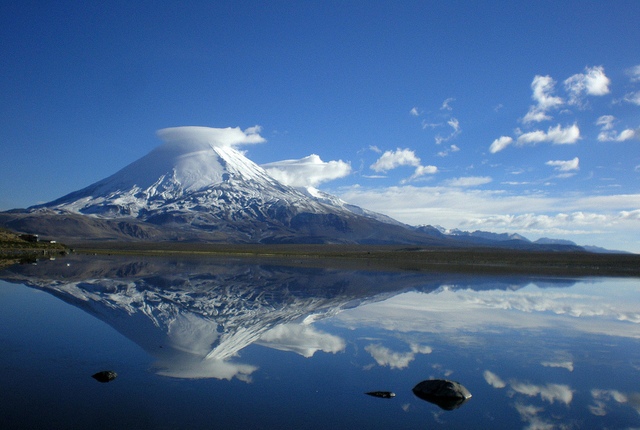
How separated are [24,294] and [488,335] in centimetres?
2065

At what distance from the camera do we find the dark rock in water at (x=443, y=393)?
404 inches

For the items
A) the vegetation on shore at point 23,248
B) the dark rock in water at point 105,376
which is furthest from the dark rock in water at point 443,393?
the vegetation on shore at point 23,248

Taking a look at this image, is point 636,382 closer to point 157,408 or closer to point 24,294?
point 157,408

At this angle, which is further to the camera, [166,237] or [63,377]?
[166,237]

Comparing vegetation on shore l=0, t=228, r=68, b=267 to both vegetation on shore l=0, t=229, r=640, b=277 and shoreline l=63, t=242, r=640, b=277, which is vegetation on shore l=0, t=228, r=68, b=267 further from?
shoreline l=63, t=242, r=640, b=277

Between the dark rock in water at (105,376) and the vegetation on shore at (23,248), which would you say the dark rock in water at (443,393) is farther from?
the vegetation on shore at (23,248)

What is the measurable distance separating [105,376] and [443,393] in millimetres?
7223

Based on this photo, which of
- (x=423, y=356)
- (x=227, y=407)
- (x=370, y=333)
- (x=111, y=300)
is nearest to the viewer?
(x=227, y=407)

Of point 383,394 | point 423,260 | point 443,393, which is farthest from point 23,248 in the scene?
point 443,393

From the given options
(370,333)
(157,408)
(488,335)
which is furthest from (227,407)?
(488,335)

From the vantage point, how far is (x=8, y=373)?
10.8 meters

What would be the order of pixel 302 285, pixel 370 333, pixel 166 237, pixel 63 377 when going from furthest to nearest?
pixel 166 237, pixel 302 285, pixel 370 333, pixel 63 377

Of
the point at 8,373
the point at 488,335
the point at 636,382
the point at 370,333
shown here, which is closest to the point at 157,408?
the point at 8,373

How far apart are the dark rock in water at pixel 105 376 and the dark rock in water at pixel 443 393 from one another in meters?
6.52
